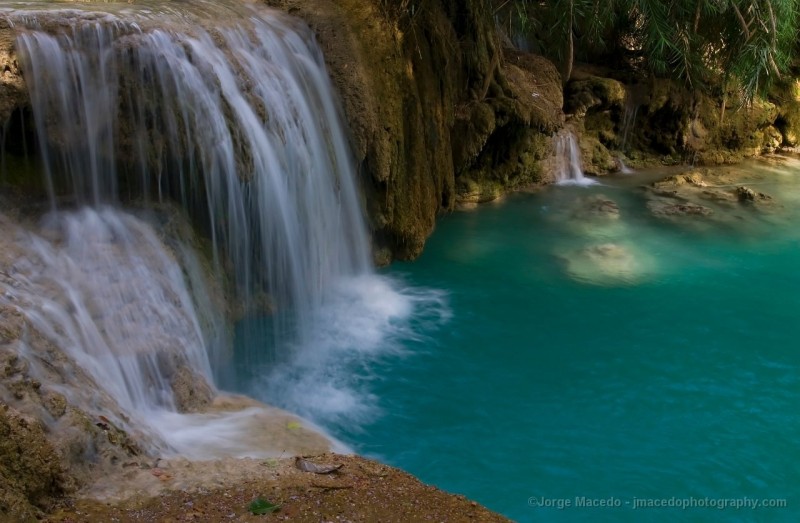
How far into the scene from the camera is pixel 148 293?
5.26 m

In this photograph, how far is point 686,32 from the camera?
40.3 ft

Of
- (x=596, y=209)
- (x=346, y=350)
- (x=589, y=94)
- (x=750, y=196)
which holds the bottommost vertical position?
(x=346, y=350)

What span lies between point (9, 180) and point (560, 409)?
477 cm

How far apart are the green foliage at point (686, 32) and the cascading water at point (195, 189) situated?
435 centimetres

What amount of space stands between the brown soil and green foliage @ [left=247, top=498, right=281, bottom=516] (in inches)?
0.7

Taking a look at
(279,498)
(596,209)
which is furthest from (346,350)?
(596,209)

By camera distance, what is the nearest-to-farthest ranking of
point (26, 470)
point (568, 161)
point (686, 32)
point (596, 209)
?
point (26, 470) → point (596, 209) → point (686, 32) → point (568, 161)

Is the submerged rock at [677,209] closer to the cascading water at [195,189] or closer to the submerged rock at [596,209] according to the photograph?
the submerged rock at [596,209]

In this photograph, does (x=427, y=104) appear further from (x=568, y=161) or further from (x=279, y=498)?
(x=279, y=498)

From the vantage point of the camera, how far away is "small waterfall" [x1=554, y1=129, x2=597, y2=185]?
43.6ft

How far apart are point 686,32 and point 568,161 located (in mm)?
2978

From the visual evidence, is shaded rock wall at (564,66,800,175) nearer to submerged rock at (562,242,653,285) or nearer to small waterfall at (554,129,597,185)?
small waterfall at (554,129,597,185)

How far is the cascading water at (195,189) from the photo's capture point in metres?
4.97

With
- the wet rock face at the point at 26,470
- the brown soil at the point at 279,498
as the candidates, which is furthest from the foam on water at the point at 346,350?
the wet rock face at the point at 26,470
